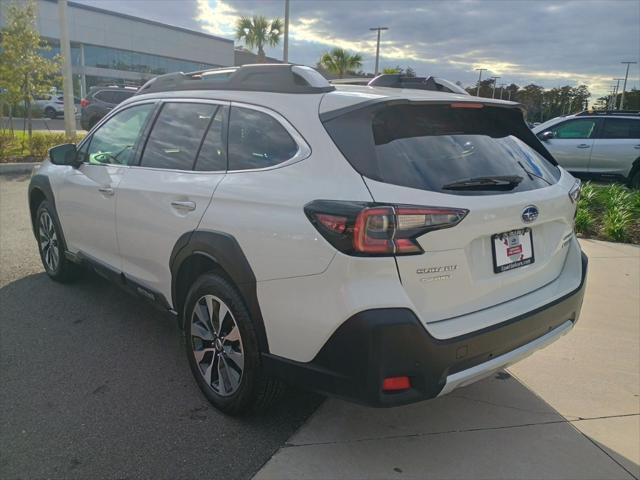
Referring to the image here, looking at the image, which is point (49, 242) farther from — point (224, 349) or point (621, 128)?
point (621, 128)

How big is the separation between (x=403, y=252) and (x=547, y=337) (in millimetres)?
1128

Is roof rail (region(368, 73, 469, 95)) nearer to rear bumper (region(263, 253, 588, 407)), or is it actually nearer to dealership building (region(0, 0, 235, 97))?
rear bumper (region(263, 253, 588, 407))

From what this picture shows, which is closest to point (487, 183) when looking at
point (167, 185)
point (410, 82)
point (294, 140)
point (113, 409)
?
point (294, 140)

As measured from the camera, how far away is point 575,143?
11.9m

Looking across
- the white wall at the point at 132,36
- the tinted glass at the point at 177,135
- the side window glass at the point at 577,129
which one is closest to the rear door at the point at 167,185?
the tinted glass at the point at 177,135

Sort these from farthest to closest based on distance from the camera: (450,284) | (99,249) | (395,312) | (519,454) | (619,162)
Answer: (619,162), (99,249), (519,454), (450,284), (395,312)

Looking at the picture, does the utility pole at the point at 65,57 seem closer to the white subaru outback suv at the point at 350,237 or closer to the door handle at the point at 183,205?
the door handle at the point at 183,205

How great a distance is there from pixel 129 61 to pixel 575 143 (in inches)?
1625

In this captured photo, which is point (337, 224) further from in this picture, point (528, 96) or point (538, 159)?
point (528, 96)

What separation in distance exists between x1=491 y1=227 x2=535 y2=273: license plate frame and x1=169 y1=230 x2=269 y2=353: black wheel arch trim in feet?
3.75

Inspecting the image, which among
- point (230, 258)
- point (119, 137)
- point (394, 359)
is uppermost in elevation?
point (119, 137)

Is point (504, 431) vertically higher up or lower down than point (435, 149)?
lower down

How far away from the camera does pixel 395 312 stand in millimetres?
2174

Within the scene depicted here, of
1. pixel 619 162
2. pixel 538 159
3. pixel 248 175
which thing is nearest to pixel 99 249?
pixel 248 175
